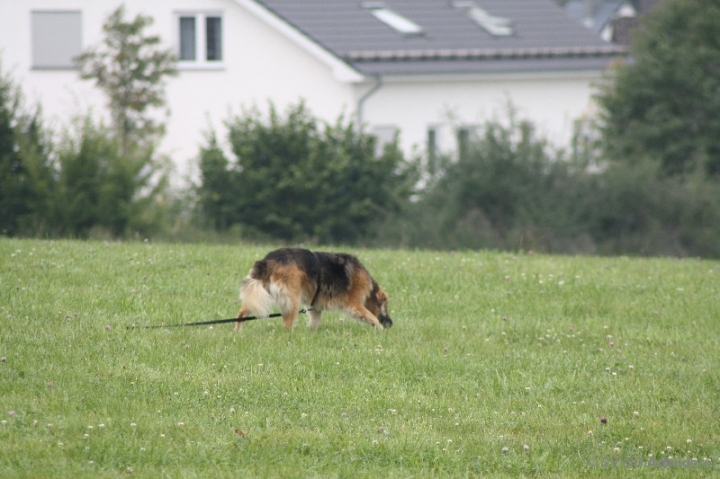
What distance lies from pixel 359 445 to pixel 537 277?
19.8 feet

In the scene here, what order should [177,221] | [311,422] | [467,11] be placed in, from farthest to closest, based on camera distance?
[467,11] < [177,221] < [311,422]

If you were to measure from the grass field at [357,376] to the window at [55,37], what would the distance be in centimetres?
2039

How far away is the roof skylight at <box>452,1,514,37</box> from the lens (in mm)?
33781

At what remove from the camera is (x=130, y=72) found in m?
27.8

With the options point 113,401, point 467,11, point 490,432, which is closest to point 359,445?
point 490,432

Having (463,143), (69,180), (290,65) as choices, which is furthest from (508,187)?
(69,180)

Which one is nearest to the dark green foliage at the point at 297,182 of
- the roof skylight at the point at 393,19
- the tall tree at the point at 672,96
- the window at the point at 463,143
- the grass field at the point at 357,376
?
the window at the point at 463,143

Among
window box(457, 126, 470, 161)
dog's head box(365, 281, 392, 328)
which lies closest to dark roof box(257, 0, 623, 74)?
window box(457, 126, 470, 161)

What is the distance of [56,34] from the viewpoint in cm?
3158

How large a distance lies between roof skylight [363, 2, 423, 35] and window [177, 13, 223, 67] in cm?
484

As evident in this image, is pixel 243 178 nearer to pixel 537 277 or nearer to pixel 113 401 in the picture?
pixel 537 277

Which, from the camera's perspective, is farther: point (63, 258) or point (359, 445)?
point (63, 258)

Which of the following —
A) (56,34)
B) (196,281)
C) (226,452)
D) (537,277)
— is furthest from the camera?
(56,34)

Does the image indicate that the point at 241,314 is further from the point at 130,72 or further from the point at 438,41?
the point at 438,41
